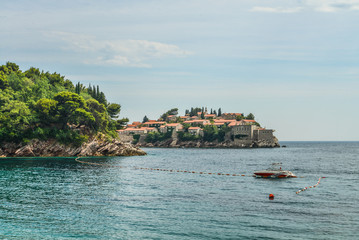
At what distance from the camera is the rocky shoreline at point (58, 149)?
108m

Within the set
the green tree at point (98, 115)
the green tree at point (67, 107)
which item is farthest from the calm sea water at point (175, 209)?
the green tree at point (98, 115)

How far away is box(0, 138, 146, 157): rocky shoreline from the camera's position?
108 m

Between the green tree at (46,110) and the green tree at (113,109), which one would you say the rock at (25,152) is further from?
the green tree at (113,109)

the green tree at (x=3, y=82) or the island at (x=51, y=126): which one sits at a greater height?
the green tree at (x=3, y=82)

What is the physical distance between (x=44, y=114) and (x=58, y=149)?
12.6 metres

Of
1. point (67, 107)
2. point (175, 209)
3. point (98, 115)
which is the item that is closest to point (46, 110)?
point (67, 107)

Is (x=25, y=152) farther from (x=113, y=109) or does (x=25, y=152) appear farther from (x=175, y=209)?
(x=175, y=209)

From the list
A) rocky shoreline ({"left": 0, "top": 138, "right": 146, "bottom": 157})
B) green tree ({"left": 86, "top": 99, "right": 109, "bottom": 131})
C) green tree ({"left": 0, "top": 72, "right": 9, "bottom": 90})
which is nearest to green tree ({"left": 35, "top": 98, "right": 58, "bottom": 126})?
rocky shoreline ({"left": 0, "top": 138, "right": 146, "bottom": 157})

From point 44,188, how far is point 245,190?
1121 inches

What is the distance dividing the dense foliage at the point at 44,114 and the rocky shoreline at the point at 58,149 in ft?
6.16

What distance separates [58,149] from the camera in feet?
372

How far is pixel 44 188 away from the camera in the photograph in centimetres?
4950

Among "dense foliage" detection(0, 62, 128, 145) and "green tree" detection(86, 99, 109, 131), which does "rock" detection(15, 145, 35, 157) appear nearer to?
"dense foliage" detection(0, 62, 128, 145)

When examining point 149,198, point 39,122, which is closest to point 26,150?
point 39,122
